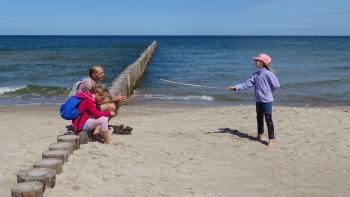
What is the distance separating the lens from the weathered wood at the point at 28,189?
15.5 ft

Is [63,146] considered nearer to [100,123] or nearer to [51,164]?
[51,164]

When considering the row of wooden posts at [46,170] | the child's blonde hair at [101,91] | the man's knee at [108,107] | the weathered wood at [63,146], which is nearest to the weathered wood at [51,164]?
the row of wooden posts at [46,170]

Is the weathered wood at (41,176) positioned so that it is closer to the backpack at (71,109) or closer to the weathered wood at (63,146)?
the weathered wood at (63,146)

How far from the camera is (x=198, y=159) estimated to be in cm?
684

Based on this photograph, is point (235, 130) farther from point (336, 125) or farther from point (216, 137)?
point (336, 125)

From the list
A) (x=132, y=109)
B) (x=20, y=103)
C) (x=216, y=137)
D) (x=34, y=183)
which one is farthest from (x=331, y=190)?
(x=20, y=103)

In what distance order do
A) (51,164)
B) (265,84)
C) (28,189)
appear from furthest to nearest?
(265,84)
(51,164)
(28,189)

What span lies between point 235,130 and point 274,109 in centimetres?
273

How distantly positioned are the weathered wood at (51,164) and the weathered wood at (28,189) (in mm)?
590

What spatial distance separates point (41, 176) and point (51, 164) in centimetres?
47

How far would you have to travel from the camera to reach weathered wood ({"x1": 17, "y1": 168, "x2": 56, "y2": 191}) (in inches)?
201

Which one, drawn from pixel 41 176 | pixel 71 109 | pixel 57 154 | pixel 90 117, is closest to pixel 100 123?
pixel 90 117

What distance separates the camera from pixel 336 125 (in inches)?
368

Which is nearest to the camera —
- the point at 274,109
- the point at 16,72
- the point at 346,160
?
the point at 346,160
